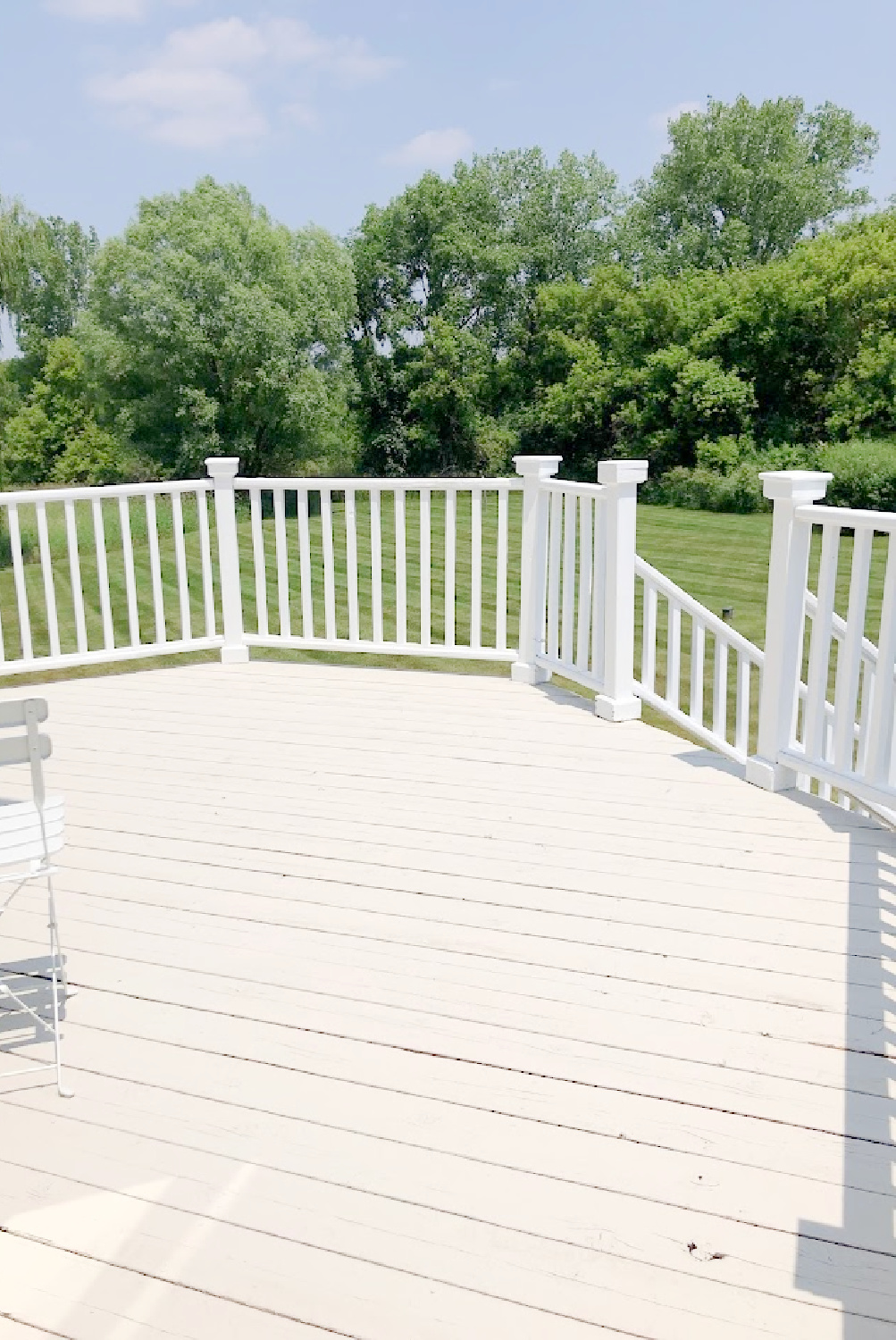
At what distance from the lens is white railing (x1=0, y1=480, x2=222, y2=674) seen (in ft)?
18.2

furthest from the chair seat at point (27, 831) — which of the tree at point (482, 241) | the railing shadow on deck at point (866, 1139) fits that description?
the tree at point (482, 241)

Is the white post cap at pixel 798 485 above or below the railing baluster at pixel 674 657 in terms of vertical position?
above

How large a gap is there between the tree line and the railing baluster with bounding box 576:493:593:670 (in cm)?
1436

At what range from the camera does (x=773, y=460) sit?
20.2 metres

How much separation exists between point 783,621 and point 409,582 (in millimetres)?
9114

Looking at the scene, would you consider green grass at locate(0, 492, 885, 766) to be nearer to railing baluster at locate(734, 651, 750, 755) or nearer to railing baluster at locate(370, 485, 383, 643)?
railing baluster at locate(370, 485, 383, 643)

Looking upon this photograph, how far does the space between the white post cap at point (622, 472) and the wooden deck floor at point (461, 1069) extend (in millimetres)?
1406

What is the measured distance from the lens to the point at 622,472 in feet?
15.5

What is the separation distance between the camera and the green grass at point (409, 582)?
10547 millimetres

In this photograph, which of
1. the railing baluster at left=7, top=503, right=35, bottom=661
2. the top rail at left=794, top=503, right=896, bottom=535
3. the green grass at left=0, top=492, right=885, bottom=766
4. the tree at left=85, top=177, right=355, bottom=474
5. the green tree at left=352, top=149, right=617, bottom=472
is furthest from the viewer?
the green tree at left=352, top=149, right=617, bottom=472

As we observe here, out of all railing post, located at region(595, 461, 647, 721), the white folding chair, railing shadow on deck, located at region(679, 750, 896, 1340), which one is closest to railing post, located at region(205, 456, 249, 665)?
railing post, located at region(595, 461, 647, 721)

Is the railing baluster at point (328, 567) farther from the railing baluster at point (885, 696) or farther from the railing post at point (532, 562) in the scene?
the railing baluster at point (885, 696)

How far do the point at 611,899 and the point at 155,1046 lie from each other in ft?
4.48

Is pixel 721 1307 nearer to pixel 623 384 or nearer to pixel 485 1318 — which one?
pixel 485 1318
